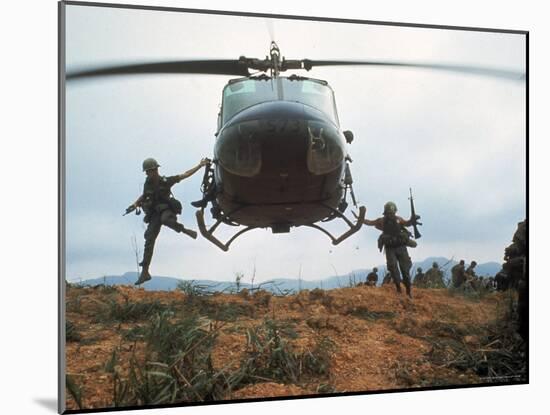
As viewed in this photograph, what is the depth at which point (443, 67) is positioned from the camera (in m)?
5.56

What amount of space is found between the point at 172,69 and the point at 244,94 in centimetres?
52

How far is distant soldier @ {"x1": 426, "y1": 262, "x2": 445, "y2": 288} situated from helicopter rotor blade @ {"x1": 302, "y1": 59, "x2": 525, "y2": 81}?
143 cm

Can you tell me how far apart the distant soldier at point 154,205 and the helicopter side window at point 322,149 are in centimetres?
86

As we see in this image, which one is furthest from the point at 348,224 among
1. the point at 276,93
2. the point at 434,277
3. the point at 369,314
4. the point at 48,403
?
the point at 48,403

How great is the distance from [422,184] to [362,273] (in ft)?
2.59

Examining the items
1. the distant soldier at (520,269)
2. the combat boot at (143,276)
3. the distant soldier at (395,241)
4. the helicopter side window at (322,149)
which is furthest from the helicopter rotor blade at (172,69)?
the distant soldier at (520,269)

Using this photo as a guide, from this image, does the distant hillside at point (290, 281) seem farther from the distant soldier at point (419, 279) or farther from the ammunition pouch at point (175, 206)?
the ammunition pouch at point (175, 206)

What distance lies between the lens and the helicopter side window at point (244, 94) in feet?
16.9

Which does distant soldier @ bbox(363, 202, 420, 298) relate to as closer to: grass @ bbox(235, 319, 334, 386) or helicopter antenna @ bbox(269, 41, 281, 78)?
grass @ bbox(235, 319, 334, 386)

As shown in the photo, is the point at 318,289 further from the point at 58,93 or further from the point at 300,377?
the point at 58,93

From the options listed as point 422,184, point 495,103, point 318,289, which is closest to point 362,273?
point 318,289

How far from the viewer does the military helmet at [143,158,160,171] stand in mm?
4980

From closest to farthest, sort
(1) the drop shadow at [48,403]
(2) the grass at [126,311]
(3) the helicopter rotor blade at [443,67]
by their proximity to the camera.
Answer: (1) the drop shadow at [48,403] → (2) the grass at [126,311] → (3) the helicopter rotor blade at [443,67]

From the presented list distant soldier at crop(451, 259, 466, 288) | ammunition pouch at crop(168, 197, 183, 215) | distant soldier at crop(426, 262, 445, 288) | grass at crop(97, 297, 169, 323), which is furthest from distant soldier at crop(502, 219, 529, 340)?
grass at crop(97, 297, 169, 323)
